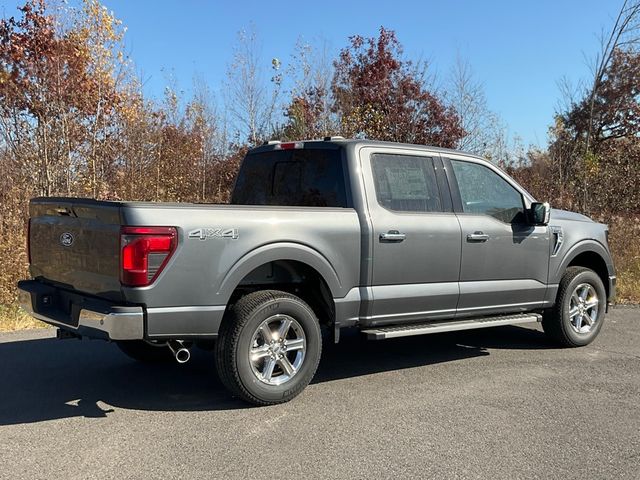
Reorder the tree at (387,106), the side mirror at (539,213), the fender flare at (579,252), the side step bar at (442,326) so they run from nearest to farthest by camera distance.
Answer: the side step bar at (442,326), the side mirror at (539,213), the fender flare at (579,252), the tree at (387,106)

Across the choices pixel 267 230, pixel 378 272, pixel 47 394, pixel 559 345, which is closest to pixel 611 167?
pixel 559 345

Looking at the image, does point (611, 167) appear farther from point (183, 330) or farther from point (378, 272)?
point (183, 330)

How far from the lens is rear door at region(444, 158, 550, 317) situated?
565 centimetres

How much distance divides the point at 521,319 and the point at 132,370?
3711 mm

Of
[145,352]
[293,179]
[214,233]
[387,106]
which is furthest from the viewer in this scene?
[387,106]

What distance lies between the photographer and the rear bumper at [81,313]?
3965 millimetres

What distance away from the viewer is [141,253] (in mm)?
3965

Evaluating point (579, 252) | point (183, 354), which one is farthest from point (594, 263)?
point (183, 354)

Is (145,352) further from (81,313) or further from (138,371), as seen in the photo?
(81,313)

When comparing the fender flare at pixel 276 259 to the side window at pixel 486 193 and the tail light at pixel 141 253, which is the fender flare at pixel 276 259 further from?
the side window at pixel 486 193

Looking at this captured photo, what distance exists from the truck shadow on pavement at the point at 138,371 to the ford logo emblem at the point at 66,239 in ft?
4.00

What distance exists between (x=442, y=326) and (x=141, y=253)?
2.75m

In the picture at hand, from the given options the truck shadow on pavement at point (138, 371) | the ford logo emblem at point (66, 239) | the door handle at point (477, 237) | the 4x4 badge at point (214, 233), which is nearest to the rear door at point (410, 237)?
the door handle at point (477, 237)

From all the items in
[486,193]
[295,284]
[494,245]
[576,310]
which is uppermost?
[486,193]
